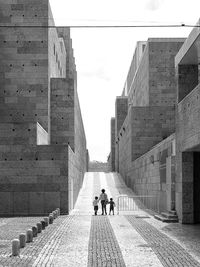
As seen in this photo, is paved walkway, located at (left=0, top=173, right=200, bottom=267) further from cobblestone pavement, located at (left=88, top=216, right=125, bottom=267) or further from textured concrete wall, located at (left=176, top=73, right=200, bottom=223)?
textured concrete wall, located at (left=176, top=73, right=200, bottom=223)

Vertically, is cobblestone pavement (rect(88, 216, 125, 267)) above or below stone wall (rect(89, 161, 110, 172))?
below

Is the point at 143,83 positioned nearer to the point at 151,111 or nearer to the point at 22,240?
the point at 151,111

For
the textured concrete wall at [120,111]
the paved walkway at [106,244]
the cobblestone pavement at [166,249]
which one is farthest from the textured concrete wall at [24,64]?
the textured concrete wall at [120,111]

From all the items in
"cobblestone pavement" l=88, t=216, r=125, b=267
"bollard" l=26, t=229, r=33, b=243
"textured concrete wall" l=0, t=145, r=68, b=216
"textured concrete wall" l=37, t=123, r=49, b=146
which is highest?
"textured concrete wall" l=37, t=123, r=49, b=146

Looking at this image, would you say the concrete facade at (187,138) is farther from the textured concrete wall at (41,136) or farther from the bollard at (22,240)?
the textured concrete wall at (41,136)

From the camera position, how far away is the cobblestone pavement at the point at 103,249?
12.0m

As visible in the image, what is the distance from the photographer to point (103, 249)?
46.1 feet

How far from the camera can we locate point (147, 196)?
3116 centimetres

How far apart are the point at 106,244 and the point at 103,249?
1.09m

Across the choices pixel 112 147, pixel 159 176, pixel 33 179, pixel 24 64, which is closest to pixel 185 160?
pixel 159 176

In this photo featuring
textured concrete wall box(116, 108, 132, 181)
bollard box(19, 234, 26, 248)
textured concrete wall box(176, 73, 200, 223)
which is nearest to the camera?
bollard box(19, 234, 26, 248)

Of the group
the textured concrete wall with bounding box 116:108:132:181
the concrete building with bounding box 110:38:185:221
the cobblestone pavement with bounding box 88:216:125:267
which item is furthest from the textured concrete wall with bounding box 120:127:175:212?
the textured concrete wall with bounding box 116:108:132:181

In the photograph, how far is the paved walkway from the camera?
1211cm

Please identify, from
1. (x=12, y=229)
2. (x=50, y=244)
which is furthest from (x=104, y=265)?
(x=12, y=229)
